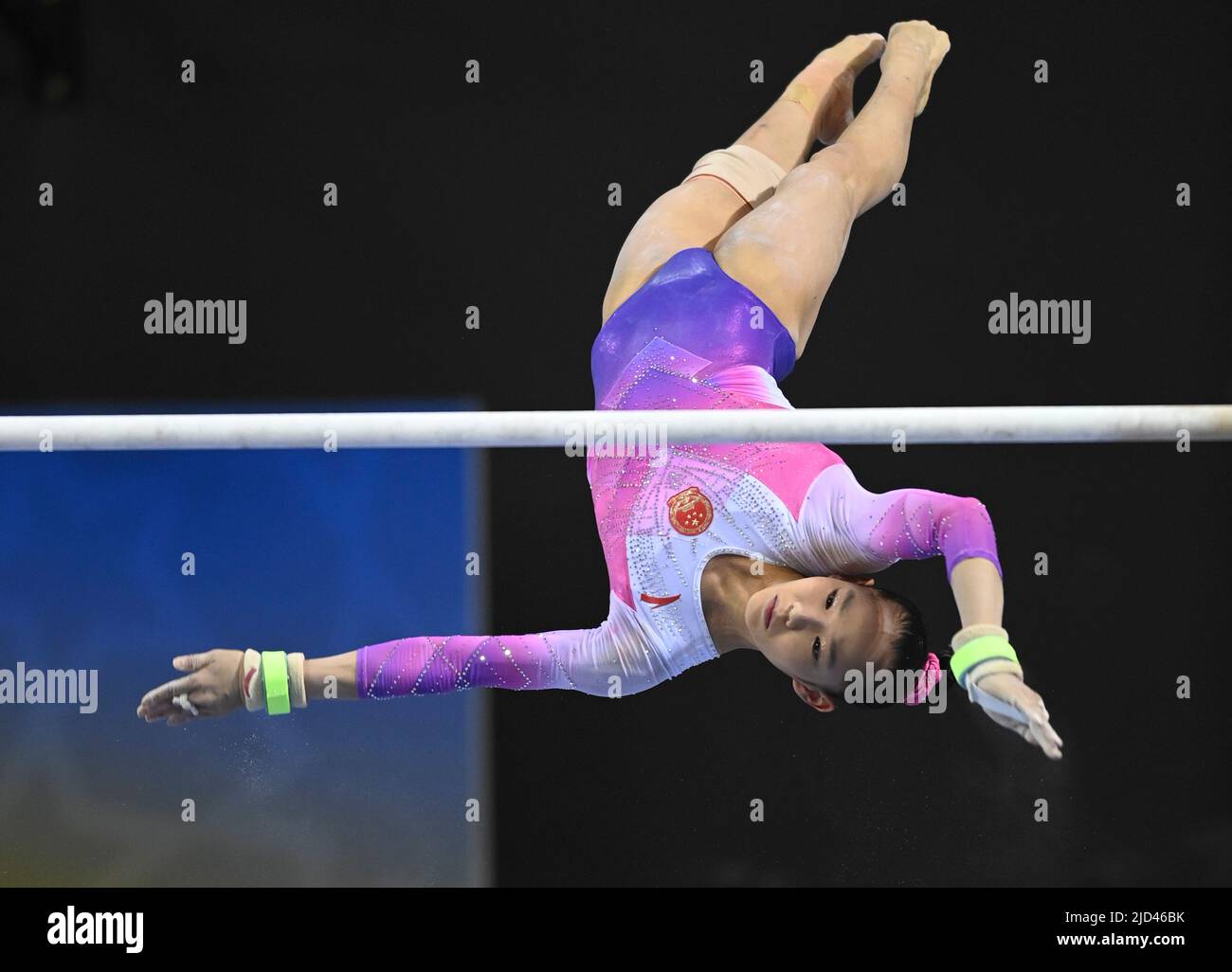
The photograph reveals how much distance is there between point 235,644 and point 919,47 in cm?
170

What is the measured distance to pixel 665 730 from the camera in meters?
2.78

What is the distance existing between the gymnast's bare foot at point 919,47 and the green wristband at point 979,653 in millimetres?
1166

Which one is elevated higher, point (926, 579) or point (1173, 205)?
point (1173, 205)

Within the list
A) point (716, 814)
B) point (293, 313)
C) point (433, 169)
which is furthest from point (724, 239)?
point (716, 814)

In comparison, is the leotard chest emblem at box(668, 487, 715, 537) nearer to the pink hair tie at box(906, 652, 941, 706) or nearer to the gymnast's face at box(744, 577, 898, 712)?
the gymnast's face at box(744, 577, 898, 712)

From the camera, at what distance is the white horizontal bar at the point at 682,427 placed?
2.15 m

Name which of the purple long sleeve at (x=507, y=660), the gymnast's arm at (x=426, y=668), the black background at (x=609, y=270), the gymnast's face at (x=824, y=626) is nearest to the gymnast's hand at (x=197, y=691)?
the gymnast's arm at (x=426, y=668)

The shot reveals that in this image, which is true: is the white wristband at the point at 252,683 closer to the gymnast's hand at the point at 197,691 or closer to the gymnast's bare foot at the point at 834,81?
the gymnast's hand at the point at 197,691

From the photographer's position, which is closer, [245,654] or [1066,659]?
[245,654]

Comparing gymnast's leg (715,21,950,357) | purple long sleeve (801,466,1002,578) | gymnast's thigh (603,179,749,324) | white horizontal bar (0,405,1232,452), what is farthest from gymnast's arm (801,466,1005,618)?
gymnast's thigh (603,179,749,324)

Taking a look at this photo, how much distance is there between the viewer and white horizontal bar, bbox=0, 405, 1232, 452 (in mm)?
2148

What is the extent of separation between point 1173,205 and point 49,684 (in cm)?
229
